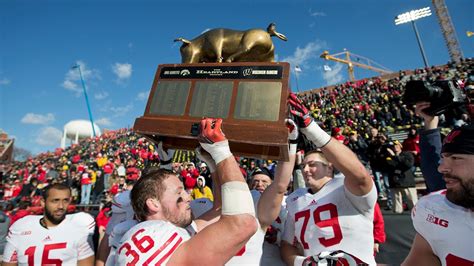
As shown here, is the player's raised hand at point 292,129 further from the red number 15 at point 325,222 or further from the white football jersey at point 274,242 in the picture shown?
the white football jersey at point 274,242

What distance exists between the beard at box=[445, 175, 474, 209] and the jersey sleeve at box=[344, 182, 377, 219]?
683 mm

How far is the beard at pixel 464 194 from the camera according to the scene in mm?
1614

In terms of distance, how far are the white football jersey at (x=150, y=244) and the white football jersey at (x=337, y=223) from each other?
122cm

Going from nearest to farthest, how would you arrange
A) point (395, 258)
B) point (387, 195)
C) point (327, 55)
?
point (395, 258)
point (387, 195)
point (327, 55)

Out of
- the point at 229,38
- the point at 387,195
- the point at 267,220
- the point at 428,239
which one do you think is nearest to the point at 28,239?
the point at 267,220

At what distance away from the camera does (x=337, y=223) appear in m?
2.44

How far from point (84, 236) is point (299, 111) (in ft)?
9.29

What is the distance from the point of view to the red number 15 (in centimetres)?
242

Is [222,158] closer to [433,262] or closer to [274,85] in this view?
[274,85]

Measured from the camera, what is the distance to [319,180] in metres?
2.80

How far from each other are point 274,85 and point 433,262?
1.47 m

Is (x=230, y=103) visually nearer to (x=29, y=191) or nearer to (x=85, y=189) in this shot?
(x=85, y=189)

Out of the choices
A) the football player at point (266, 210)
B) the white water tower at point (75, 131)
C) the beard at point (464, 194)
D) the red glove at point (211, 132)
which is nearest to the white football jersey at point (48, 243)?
the football player at point (266, 210)

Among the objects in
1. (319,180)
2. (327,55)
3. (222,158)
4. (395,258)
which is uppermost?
(327,55)
